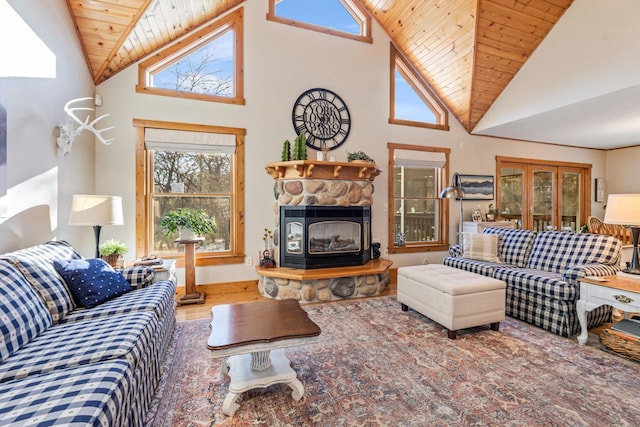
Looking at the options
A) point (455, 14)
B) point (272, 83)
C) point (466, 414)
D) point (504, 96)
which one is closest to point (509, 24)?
point (455, 14)

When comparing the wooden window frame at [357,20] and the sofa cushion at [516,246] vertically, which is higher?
the wooden window frame at [357,20]

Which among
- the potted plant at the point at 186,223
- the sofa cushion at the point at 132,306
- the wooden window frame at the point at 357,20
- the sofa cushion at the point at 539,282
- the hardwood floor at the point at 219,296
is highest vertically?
the wooden window frame at the point at 357,20

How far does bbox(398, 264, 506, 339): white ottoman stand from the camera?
2.69m

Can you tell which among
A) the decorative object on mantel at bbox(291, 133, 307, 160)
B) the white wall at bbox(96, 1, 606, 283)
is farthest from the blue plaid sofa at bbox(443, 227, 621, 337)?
the decorative object on mantel at bbox(291, 133, 307, 160)

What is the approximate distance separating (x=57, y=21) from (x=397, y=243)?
189 inches

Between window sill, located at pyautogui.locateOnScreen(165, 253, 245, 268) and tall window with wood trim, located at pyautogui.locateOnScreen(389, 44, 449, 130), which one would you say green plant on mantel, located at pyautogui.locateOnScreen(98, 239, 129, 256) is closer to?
window sill, located at pyautogui.locateOnScreen(165, 253, 245, 268)

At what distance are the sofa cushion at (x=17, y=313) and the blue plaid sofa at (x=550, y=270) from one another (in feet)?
12.6

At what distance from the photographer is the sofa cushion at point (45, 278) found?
182cm

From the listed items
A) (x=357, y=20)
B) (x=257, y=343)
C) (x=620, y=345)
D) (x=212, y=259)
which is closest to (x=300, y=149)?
(x=212, y=259)

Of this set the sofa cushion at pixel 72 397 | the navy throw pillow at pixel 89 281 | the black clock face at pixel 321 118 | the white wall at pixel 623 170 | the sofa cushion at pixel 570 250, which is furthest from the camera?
the white wall at pixel 623 170

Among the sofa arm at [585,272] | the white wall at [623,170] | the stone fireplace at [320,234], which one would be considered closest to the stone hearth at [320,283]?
the stone fireplace at [320,234]

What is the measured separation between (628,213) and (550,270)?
100 centimetres

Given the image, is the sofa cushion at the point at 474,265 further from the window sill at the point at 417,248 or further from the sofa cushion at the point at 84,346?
the sofa cushion at the point at 84,346

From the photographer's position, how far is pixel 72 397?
1.09 metres
